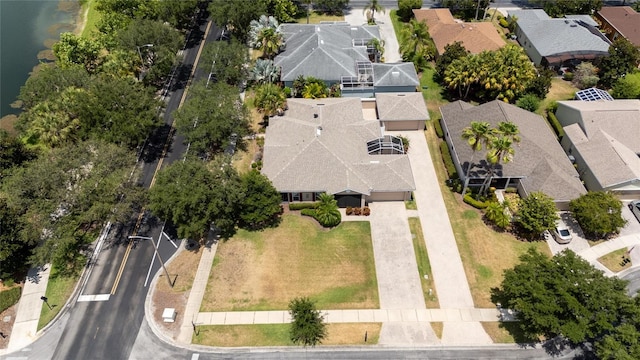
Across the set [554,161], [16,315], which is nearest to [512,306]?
[554,161]

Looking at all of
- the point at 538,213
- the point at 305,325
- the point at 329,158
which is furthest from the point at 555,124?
the point at 305,325

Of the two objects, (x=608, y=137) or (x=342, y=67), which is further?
(x=342, y=67)

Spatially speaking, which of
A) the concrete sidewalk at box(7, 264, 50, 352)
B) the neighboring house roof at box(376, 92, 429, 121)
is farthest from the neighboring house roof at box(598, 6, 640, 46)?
the concrete sidewalk at box(7, 264, 50, 352)

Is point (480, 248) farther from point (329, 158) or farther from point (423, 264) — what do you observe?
point (329, 158)

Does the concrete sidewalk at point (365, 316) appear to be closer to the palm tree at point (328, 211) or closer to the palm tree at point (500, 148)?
the palm tree at point (328, 211)

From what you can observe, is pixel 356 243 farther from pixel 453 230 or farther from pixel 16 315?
pixel 16 315

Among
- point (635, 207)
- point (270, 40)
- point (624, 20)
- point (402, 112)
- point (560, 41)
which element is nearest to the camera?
point (635, 207)

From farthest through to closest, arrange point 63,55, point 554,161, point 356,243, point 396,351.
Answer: point 63,55 → point 554,161 → point 356,243 → point 396,351

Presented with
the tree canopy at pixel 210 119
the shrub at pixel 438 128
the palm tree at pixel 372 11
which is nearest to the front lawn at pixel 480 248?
the shrub at pixel 438 128
